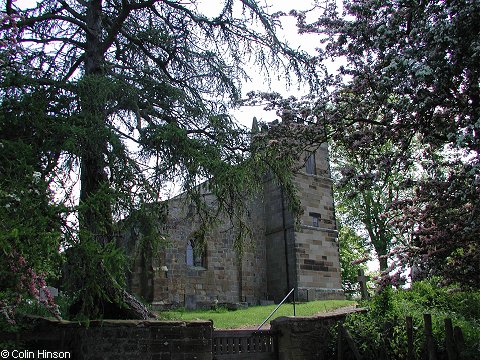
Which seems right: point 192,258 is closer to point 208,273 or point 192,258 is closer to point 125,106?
point 208,273

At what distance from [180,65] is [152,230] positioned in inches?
171

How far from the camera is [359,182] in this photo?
6910 mm

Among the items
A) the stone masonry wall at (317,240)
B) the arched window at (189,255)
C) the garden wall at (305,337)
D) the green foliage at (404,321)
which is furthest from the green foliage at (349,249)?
the garden wall at (305,337)

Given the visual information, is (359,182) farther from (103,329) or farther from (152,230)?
(103,329)

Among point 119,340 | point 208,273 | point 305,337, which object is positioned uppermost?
point 208,273

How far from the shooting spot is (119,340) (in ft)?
24.1

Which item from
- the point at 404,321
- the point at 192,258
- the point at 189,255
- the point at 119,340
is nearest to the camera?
the point at 119,340

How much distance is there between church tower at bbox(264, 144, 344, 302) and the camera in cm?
2197

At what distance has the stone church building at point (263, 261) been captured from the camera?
1933cm

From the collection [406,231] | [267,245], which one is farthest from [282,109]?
[267,245]

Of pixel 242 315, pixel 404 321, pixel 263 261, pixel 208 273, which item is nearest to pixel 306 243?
pixel 263 261

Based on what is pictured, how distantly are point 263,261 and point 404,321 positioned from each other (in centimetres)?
1463

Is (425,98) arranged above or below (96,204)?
above

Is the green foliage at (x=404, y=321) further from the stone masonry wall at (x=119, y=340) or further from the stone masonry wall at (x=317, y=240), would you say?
the stone masonry wall at (x=317, y=240)
